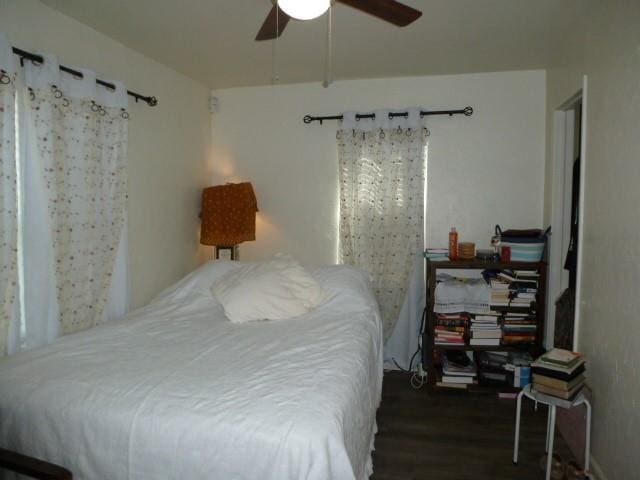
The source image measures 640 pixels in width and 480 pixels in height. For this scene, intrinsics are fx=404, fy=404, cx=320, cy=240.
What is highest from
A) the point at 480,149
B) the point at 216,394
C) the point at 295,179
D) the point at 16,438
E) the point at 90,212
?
the point at 480,149

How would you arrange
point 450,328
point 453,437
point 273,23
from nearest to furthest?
point 273,23 → point 453,437 → point 450,328

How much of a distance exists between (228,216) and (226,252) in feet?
1.14

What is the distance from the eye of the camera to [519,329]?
2865 millimetres

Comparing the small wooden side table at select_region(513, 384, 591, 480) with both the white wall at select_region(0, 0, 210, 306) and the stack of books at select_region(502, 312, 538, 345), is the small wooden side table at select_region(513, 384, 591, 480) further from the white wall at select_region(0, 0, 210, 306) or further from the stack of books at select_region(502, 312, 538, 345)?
the white wall at select_region(0, 0, 210, 306)

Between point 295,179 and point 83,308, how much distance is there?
1901 mm

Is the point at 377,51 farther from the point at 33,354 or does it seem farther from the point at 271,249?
the point at 33,354

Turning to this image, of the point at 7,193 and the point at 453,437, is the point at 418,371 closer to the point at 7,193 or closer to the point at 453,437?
the point at 453,437

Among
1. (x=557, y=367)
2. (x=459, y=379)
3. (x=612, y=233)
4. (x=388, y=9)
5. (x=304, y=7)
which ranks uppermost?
(x=388, y=9)

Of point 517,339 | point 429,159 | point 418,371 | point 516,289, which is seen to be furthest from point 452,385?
point 429,159

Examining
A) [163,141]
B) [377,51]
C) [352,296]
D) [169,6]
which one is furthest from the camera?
[163,141]

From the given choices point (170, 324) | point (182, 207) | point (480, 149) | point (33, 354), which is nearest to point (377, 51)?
point (480, 149)

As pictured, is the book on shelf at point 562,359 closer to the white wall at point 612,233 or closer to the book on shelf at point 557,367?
the book on shelf at point 557,367

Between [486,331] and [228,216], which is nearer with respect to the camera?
[486,331]

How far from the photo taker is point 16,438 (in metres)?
1.41
